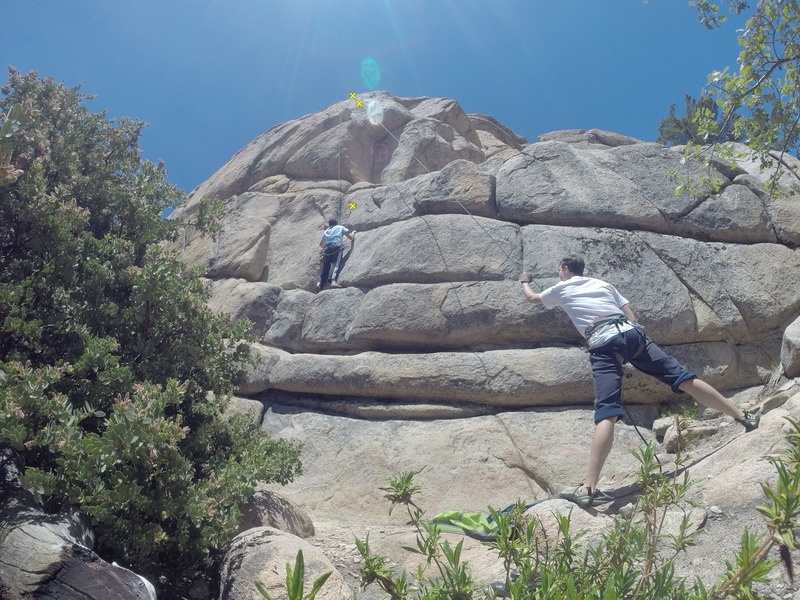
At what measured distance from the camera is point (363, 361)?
32.0 ft

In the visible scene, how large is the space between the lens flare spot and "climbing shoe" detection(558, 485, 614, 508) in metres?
11.8

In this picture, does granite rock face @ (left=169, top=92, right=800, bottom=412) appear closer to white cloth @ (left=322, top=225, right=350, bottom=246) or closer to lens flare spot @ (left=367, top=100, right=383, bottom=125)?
white cloth @ (left=322, top=225, right=350, bottom=246)

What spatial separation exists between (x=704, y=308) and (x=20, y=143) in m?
8.82

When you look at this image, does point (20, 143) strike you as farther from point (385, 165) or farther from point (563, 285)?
point (385, 165)

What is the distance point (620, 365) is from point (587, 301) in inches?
27.6

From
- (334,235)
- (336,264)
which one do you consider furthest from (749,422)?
(334,235)

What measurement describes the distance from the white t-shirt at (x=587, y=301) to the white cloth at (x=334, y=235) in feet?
17.9

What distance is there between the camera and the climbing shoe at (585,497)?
5637 millimetres

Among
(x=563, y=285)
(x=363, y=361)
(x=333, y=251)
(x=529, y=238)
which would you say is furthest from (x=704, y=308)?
(x=333, y=251)

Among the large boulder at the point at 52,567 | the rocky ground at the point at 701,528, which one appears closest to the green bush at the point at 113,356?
the large boulder at the point at 52,567

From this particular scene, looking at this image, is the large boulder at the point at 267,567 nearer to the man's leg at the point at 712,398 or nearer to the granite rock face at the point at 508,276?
the man's leg at the point at 712,398

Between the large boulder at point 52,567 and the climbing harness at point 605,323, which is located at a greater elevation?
the climbing harness at point 605,323

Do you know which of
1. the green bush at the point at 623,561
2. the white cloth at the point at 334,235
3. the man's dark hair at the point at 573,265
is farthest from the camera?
the white cloth at the point at 334,235

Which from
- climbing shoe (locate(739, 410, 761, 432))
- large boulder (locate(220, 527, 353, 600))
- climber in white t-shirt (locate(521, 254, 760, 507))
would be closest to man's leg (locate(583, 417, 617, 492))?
climber in white t-shirt (locate(521, 254, 760, 507))
